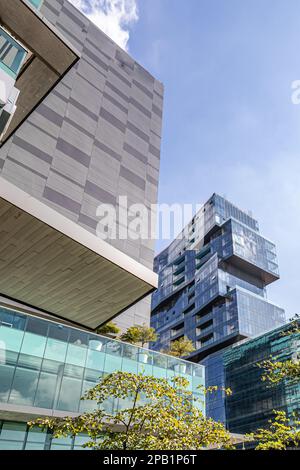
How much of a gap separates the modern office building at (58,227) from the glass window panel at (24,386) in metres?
0.05

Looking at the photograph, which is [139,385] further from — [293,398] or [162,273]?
[162,273]

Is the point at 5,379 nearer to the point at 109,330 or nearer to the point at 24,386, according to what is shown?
the point at 24,386

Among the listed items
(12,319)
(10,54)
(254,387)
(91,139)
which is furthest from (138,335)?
(254,387)

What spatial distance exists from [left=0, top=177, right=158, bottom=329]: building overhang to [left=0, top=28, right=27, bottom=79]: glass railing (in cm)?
443

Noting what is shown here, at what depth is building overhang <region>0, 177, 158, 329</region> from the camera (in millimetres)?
17719

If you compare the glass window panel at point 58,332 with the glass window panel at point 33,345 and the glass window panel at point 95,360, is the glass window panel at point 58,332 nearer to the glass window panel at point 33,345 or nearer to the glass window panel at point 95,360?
the glass window panel at point 33,345

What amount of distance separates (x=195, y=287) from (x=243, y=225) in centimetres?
2711

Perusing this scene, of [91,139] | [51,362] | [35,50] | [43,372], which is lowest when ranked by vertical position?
[43,372]

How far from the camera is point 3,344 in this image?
18.4m

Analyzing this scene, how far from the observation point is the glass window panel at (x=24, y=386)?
17.9 m

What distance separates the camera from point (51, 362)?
19562 mm

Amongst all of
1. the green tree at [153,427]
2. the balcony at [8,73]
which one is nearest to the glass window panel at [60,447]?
the green tree at [153,427]

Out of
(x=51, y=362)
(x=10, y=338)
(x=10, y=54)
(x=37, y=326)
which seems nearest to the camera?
(x=10, y=54)

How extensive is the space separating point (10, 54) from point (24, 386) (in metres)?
14.6
